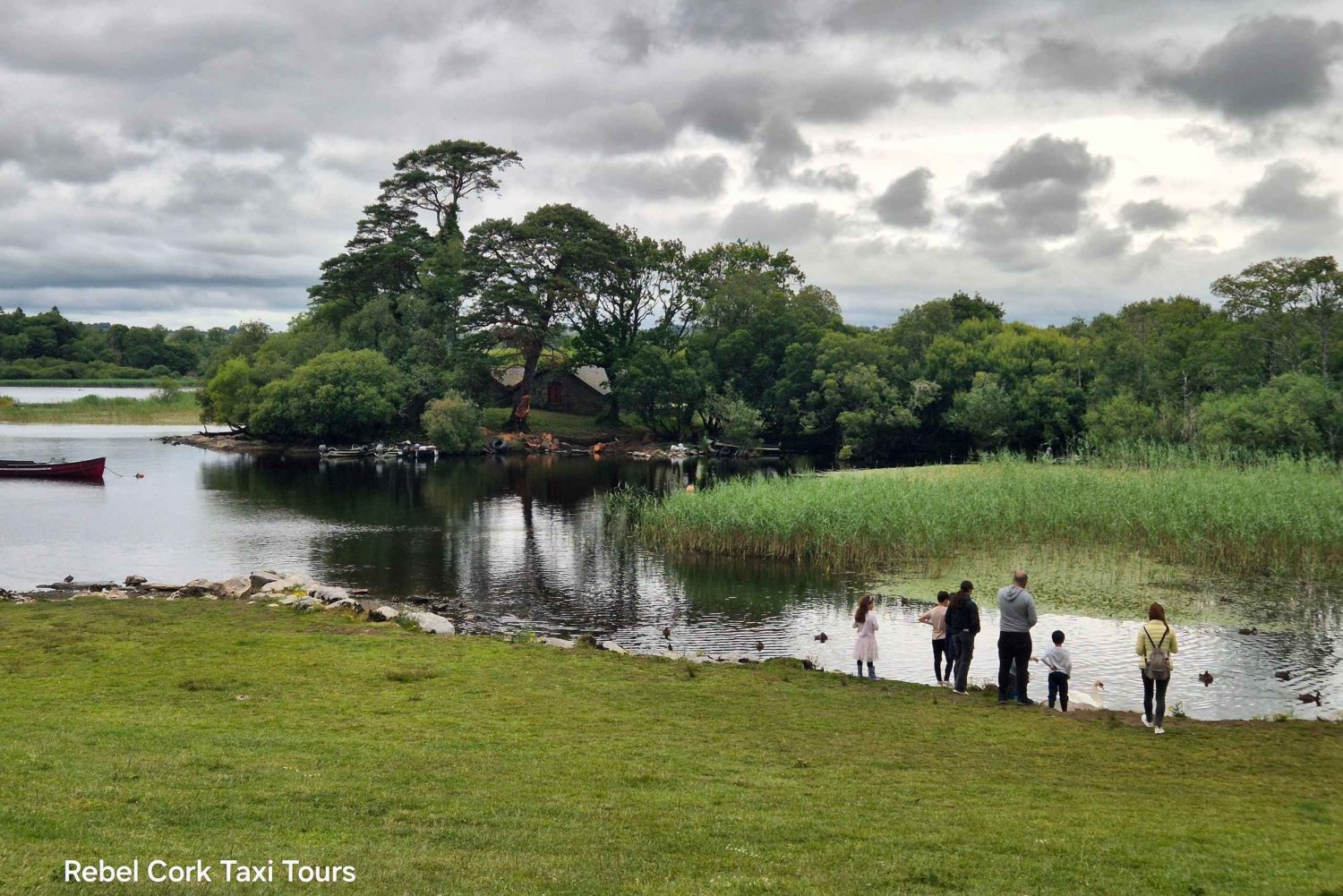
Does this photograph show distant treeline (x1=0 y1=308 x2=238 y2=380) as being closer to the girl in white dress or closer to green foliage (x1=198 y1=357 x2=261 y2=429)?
green foliage (x1=198 y1=357 x2=261 y2=429)

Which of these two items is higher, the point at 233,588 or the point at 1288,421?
the point at 1288,421

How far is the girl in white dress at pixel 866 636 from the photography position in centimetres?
2083

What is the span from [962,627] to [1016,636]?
177 cm

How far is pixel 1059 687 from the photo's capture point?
18.0m

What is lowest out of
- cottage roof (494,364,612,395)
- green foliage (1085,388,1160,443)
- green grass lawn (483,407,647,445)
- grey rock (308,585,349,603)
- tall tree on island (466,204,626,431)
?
grey rock (308,585,349,603)

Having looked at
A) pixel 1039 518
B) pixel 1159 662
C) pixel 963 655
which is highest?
pixel 1039 518

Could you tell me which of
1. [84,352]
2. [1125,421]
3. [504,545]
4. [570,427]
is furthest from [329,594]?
[84,352]

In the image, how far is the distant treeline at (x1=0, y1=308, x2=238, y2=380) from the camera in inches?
6663

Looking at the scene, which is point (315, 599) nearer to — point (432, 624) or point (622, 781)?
point (432, 624)

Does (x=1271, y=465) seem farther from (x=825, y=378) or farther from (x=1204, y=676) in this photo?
(x=825, y=378)

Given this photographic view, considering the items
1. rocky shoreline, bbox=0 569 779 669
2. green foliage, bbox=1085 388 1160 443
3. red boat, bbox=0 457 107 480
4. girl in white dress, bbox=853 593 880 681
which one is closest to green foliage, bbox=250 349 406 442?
red boat, bbox=0 457 107 480

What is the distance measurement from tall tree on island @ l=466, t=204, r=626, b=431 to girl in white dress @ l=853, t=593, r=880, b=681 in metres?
70.6

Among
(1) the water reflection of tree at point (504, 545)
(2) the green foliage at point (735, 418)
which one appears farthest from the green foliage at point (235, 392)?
(2) the green foliage at point (735, 418)

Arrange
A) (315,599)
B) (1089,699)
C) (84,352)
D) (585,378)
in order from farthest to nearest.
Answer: (84,352)
(585,378)
(315,599)
(1089,699)
